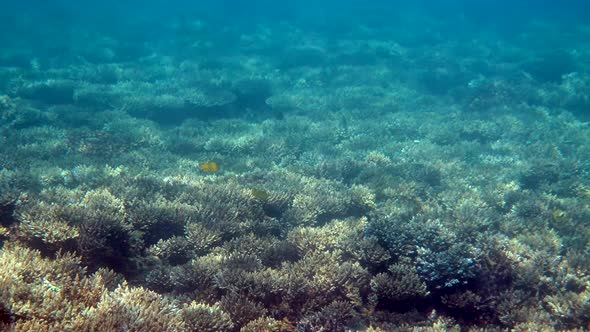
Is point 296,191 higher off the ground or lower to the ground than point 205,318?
lower

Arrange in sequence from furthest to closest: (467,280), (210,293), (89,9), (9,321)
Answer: (89,9) < (467,280) < (210,293) < (9,321)

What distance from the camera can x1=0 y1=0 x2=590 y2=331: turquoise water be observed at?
15.5ft

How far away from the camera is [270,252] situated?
592 cm

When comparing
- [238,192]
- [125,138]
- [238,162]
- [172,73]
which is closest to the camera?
[238,192]

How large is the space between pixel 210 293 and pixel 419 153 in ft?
31.4

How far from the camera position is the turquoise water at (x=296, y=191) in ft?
15.5

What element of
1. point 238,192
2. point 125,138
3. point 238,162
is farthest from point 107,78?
point 238,192

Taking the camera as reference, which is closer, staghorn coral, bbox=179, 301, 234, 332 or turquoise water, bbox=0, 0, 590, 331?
staghorn coral, bbox=179, 301, 234, 332

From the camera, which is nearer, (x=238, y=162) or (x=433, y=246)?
(x=433, y=246)

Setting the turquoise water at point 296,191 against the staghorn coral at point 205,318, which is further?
the turquoise water at point 296,191

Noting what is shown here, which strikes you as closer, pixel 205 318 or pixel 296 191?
pixel 205 318

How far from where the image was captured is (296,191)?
8531mm

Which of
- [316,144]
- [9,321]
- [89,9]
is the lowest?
[316,144]

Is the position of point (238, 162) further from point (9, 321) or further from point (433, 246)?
point (9, 321)
